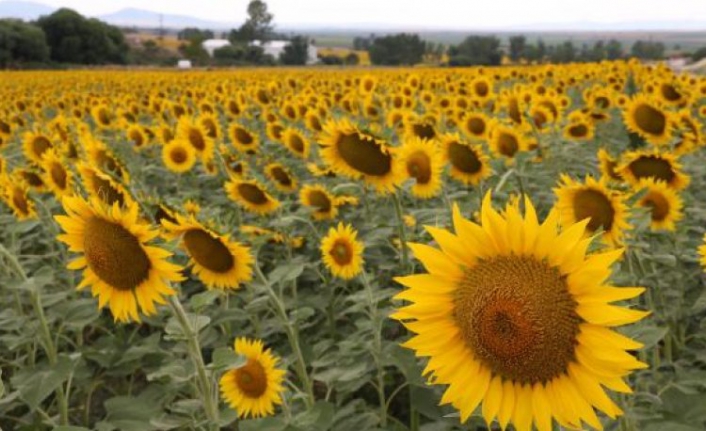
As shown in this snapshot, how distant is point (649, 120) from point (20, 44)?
4892cm

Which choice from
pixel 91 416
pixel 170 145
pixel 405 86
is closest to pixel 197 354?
pixel 91 416

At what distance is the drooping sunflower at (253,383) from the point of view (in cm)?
323

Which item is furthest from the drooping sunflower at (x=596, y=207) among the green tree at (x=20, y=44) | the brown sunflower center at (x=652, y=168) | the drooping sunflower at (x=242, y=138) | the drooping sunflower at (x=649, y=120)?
the green tree at (x=20, y=44)

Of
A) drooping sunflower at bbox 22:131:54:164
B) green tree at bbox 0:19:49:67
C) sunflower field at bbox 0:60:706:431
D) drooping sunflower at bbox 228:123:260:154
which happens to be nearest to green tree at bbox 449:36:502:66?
sunflower field at bbox 0:60:706:431

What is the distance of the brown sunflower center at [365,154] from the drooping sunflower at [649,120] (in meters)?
2.79

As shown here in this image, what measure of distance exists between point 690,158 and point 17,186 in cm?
569

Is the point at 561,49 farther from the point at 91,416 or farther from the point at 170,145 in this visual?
the point at 91,416

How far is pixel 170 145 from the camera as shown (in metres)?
6.29

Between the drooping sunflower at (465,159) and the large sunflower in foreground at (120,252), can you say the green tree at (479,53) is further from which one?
the large sunflower in foreground at (120,252)

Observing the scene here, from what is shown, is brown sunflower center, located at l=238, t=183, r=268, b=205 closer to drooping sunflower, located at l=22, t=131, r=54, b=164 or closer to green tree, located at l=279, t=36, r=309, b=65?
drooping sunflower, located at l=22, t=131, r=54, b=164

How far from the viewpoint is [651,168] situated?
4180 millimetres

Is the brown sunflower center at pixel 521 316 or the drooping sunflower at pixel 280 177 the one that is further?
the drooping sunflower at pixel 280 177

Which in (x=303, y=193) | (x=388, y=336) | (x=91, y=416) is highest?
(x=303, y=193)

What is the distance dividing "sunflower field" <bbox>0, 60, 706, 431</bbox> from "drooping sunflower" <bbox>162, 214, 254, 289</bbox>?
1 cm
